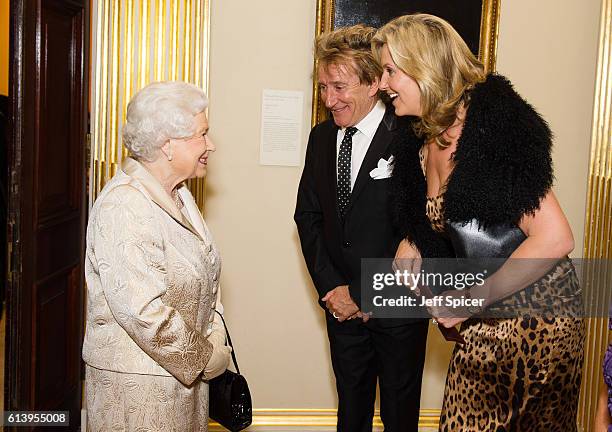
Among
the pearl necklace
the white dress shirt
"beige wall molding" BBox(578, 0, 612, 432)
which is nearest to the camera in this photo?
the pearl necklace

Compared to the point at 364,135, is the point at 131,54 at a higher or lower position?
higher

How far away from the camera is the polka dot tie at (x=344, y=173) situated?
131 inches

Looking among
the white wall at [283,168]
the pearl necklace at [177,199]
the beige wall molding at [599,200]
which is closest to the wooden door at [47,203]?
the white wall at [283,168]

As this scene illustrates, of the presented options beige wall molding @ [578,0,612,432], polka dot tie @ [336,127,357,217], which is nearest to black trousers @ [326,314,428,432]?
polka dot tie @ [336,127,357,217]

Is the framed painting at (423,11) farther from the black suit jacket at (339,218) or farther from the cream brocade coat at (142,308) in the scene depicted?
the cream brocade coat at (142,308)

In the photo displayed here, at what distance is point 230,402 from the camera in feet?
9.04

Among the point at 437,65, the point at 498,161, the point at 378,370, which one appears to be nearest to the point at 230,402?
the point at 378,370

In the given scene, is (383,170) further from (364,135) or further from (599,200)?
(599,200)

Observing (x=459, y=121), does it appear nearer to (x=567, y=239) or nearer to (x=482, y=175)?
(x=482, y=175)

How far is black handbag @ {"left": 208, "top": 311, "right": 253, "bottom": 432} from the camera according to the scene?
107 inches

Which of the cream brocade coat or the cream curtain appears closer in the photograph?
the cream brocade coat

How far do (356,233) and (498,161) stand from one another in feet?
3.15

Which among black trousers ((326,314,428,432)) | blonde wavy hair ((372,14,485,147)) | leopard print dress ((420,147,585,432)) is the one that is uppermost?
blonde wavy hair ((372,14,485,147))

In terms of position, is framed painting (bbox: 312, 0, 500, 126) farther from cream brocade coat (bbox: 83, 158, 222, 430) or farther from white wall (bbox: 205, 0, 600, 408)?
cream brocade coat (bbox: 83, 158, 222, 430)
